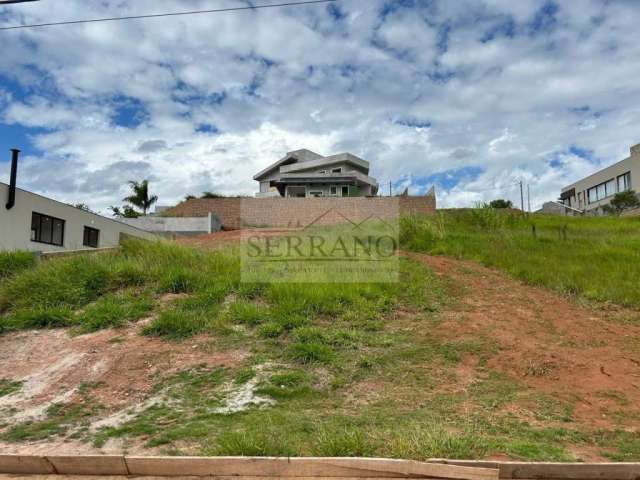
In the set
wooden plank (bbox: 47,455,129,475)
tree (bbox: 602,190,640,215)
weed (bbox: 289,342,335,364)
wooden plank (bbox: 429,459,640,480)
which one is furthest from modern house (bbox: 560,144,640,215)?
wooden plank (bbox: 47,455,129,475)

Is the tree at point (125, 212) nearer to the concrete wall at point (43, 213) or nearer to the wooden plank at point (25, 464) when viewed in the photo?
the concrete wall at point (43, 213)

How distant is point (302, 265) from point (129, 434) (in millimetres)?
6077

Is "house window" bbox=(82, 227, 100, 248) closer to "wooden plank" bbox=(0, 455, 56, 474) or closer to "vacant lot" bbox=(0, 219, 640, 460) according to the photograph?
"vacant lot" bbox=(0, 219, 640, 460)

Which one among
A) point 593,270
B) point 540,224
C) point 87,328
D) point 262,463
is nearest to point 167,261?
point 87,328

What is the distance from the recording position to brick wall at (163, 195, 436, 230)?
76.5 ft

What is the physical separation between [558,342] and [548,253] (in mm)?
5442

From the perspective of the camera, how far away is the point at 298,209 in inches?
952

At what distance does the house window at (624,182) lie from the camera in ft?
125

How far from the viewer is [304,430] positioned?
438 centimetres

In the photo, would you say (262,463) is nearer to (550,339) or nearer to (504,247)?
(550,339)

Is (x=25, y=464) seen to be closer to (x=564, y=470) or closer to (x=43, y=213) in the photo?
(x=564, y=470)

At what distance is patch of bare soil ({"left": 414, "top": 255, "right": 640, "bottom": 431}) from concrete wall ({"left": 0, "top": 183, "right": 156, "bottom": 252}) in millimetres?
10401

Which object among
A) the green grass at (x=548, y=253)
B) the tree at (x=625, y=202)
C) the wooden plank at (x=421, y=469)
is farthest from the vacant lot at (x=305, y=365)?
the tree at (x=625, y=202)

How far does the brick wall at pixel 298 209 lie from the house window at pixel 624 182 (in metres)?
22.3
